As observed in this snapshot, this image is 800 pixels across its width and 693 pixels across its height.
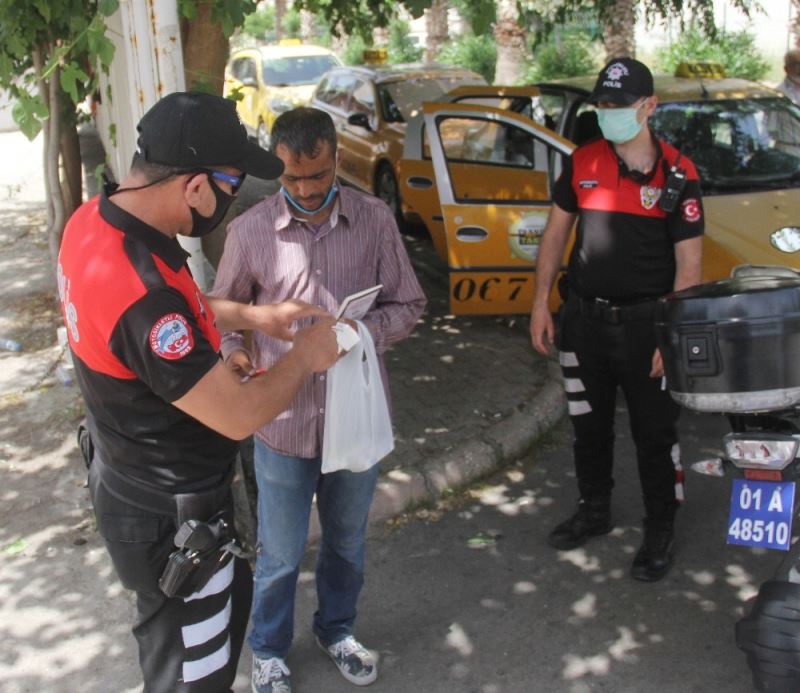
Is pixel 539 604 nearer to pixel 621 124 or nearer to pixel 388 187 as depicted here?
pixel 621 124

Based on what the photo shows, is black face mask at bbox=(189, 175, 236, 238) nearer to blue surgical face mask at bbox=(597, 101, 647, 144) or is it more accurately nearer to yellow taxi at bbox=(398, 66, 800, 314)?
blue surgical face mask at bbox=(597, 101, 647, 144)

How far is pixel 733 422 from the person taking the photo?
11.3ft

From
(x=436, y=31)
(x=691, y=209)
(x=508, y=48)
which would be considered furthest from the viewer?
(x=436, y=31)

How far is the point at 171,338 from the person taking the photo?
216 centimetres

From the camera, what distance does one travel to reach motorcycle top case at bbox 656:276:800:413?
2930mm

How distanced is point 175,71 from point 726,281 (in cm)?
221

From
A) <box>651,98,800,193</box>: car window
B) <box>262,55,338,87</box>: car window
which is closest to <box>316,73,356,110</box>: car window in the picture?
<box>262,55,338,87</box>: car window

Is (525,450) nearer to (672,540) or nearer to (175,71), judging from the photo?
(672,540)

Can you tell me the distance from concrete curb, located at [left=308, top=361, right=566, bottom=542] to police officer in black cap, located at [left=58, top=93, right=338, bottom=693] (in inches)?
75.7

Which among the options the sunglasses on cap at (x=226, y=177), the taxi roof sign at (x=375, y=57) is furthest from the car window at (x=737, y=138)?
the taxi roof sign at (x=375, y=57)

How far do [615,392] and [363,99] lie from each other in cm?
750

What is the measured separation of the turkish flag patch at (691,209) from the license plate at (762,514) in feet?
3.67

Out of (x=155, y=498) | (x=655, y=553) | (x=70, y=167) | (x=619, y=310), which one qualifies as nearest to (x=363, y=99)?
(x=70, y=167)

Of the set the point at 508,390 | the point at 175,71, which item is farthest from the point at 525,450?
the point at 175,71
